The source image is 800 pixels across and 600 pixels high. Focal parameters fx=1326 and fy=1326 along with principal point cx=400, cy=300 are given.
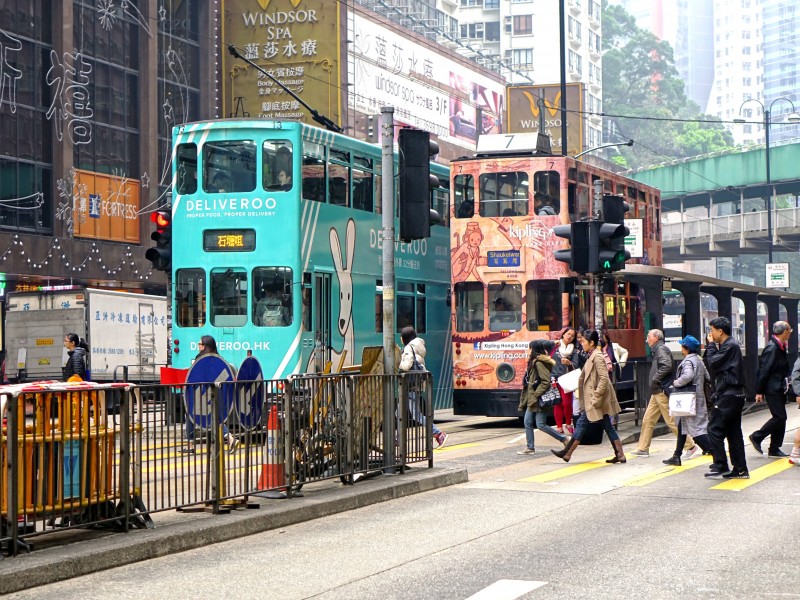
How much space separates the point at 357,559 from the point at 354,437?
3.80 m

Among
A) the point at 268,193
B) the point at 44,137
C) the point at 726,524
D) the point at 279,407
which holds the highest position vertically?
the point at 44,137

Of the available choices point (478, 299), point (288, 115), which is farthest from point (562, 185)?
point (288, 115)

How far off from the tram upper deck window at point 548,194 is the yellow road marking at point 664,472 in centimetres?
655

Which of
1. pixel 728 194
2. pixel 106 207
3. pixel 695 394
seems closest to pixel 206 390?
pixel 695 394

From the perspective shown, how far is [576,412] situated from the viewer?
17.6 meters

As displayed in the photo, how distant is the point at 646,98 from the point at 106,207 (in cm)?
10563

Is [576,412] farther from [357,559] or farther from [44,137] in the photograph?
[44,137]

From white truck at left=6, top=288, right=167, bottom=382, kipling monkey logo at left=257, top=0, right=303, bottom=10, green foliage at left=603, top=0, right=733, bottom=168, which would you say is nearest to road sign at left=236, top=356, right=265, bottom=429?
white truck at left=6, top=288, right=167, bottom=382

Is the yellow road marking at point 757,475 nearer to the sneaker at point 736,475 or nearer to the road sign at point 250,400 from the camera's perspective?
the sneaker at point 736,475

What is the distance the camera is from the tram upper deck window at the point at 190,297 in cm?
1953

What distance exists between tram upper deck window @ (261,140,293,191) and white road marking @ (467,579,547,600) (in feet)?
39.6

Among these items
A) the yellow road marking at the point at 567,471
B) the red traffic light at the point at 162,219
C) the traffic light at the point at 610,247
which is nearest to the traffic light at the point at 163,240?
the red traffic light at the point at 162,219

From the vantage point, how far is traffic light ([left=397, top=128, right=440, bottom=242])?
44.4 feet

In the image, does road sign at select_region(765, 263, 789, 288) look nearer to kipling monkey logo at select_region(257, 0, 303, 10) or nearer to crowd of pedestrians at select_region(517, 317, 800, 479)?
kipling monkey logo at select_region(257, 0, 303, 10)
